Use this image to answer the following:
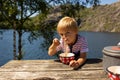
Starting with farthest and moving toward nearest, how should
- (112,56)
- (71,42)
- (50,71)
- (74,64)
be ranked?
(71,42) < (74,64) < (50,71) < (112,56)

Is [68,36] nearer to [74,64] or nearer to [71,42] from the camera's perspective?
[71,42]

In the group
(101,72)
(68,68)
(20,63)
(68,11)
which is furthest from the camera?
(68,11)

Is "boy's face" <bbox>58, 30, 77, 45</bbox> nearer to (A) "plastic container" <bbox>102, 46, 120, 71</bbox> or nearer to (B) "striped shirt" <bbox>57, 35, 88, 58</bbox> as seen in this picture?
(B) "striped shirt" <bbox>57, 35, 88, 58</bbox>

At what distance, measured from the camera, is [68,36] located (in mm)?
4164

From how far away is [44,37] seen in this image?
16.2 metres

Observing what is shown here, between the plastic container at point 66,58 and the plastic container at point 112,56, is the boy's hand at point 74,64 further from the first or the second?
the plastic container at point 112,56

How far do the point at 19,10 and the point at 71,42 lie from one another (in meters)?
11.1

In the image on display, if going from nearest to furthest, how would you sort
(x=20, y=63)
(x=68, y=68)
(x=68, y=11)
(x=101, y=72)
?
(x=101, y=72)
(x=68, y=68)
(x=20, y=63)
(x=68, y=11)

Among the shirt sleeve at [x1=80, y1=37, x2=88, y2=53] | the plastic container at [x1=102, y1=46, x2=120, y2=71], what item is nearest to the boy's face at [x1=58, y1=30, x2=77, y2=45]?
the shirt sleeve at [x1=80, y1=37, x2=88, y2=53]

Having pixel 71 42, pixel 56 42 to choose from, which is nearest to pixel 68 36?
pixel 71 42

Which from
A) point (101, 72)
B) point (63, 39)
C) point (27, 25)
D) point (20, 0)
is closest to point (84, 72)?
point (101, 72)

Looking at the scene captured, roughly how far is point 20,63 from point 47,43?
11.5 meters

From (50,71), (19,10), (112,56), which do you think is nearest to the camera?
(112,56)

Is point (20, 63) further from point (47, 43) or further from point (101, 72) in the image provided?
point (47, 43)
